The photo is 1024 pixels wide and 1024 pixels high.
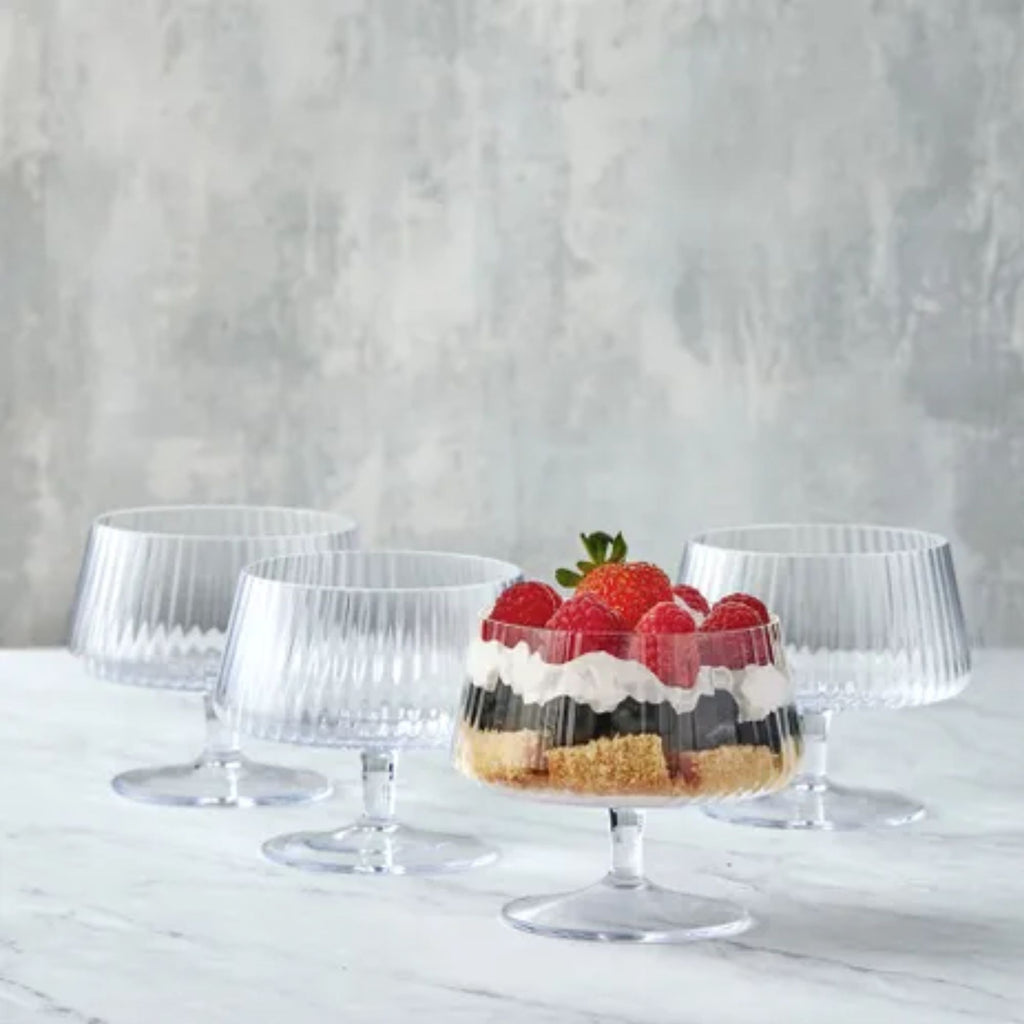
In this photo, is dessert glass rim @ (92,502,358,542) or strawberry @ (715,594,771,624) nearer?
strawberry @ (715,594,771,624)

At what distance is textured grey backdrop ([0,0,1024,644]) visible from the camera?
8.93ft

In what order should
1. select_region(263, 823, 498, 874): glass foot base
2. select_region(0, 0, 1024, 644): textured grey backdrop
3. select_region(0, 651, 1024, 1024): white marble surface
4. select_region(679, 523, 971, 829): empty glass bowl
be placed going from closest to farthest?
1. select_region(0, 651, 1024, 1024): white marble surface
2. select_region(263, 823, 498, 874): glass foot base
3. select_region(679, 523, 971, 829): empty glass bowl
4. select_region(0, 0, 1024, 644): textured grey backdrop

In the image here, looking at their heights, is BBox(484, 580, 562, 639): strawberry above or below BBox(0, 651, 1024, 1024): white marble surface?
above

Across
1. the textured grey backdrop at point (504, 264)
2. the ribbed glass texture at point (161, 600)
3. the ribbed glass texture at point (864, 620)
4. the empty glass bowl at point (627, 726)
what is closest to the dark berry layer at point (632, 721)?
the empty glass bowl at point (627, 726)

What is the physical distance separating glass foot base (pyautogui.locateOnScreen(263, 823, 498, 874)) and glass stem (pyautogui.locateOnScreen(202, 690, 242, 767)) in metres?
0.20

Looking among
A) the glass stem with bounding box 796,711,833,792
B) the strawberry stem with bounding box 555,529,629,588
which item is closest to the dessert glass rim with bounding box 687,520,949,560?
the glass stem with bounding box 796,711,833,792

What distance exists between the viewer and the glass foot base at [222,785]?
1580mm

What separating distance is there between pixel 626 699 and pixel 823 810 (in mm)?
371

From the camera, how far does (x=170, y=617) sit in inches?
62.6

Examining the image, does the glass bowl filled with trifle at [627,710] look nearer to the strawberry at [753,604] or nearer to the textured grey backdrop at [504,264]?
the strawberry at [753,604]

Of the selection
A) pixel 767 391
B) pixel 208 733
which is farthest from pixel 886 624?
pixel 767 391

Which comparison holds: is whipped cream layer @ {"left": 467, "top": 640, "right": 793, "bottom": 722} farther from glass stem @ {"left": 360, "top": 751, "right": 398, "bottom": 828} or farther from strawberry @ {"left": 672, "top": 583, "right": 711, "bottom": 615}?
glass stem @ {"left": 360, "top": 751, "right": 398, "bottom": 828}

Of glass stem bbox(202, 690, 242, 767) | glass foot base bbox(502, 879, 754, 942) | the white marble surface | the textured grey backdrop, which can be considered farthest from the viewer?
the textured grey backdrop

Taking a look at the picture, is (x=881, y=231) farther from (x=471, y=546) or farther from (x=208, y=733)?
(x=208, y=733)
